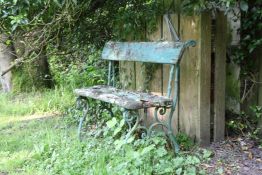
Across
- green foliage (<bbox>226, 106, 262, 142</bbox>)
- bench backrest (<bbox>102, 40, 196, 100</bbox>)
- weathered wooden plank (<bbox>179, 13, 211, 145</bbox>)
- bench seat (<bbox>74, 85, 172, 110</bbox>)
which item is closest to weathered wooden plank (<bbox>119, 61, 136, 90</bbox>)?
bench backrest (<bbox>102, 40, 196, 100</bbox>)

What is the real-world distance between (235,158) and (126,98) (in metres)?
1.17

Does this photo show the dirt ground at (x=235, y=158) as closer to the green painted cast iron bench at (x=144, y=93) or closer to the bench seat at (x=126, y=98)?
the green painted cast iron bench at (x=144, y=93)

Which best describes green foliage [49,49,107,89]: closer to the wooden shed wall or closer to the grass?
the grass

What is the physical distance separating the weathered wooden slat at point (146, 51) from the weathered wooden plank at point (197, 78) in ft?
0.80

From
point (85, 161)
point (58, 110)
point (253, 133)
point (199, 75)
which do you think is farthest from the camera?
point (58, 110)

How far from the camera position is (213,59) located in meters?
3.77

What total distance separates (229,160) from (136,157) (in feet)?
3.29

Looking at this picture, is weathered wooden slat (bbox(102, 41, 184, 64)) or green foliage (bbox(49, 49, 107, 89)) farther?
green foliage (bbox(49, 49, 107, 89))

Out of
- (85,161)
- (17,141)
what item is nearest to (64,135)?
(17,141)

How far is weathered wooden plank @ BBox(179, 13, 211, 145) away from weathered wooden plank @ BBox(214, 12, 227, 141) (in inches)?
4.0

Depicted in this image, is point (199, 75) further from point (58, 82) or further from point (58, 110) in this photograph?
point (58, 82)

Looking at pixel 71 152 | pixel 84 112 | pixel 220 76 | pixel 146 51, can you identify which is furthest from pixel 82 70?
pixel 220 76

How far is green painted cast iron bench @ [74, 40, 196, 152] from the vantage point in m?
3.37

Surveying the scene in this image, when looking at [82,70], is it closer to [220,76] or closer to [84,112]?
[84,112]
